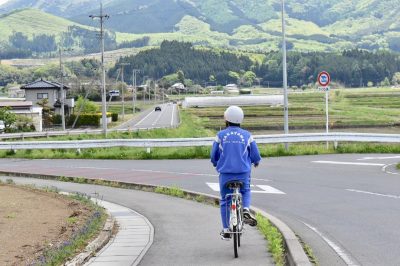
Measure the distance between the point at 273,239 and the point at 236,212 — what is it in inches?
39.6

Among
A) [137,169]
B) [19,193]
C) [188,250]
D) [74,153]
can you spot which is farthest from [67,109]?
[188,250]

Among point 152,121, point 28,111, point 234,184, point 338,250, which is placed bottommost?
point 152,121

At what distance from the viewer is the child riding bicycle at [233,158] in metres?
8.46

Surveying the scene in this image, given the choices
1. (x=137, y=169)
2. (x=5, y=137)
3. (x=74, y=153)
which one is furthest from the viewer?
(x=5, y=137)

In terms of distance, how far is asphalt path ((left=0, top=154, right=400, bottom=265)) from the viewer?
356 inches

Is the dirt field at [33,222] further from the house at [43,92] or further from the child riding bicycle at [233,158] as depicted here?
the house at [43,92]

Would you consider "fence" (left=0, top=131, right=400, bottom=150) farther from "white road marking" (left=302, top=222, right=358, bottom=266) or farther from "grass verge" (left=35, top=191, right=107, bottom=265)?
"white road marking" (left=302, top=222, right=358, bottom=266)

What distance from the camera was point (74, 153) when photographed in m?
31.9

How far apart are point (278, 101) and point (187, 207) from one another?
102095mm

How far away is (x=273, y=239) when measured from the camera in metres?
9.04

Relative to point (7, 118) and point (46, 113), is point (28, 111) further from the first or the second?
point (46, 113)

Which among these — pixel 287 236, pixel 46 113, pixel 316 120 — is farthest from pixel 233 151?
pixel 46 113

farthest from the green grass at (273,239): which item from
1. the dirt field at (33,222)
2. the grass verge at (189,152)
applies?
the grass verge at (189,152)

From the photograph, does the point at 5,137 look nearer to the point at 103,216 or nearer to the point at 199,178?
the point at 199,178
